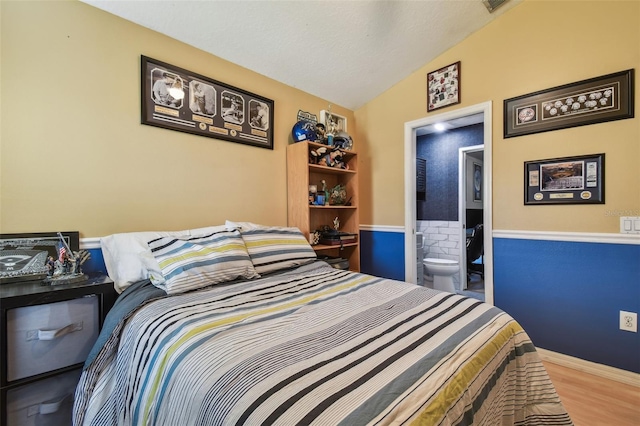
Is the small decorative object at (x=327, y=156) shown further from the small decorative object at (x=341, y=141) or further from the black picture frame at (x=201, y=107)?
the black picture frame at (x=201, y=107)

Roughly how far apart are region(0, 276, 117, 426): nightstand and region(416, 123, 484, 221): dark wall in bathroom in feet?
13.5

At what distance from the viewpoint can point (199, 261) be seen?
152 centimetres

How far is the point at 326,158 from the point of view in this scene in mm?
2793

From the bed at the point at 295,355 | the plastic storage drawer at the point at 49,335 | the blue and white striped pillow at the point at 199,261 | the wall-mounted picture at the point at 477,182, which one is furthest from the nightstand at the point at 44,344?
the wall-mounted picture at the point at 477,182

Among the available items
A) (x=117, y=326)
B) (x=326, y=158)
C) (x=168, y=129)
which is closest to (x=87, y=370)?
(x=117, y=326)

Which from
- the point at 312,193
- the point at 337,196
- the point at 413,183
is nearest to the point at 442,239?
the point at 413,183

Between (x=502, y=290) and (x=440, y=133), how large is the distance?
8.86ft

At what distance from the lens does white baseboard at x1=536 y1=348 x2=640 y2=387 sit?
1800mm

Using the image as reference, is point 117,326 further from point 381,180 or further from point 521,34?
point 521,34

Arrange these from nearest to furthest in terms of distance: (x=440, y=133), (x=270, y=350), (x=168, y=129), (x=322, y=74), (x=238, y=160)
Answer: (x=270, y=350)
(x=168, y=129)
(x=238, y=160)
(x=322, y=74)
(x=440, y=133)

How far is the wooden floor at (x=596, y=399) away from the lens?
59.5 inches

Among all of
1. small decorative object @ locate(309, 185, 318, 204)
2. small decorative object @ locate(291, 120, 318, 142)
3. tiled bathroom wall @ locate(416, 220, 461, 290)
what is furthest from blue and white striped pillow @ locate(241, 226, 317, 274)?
tiled bathroom wall @ locate(416, 220, 461, 290)

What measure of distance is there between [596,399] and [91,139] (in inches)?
138

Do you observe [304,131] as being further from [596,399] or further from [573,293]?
[596,399]
